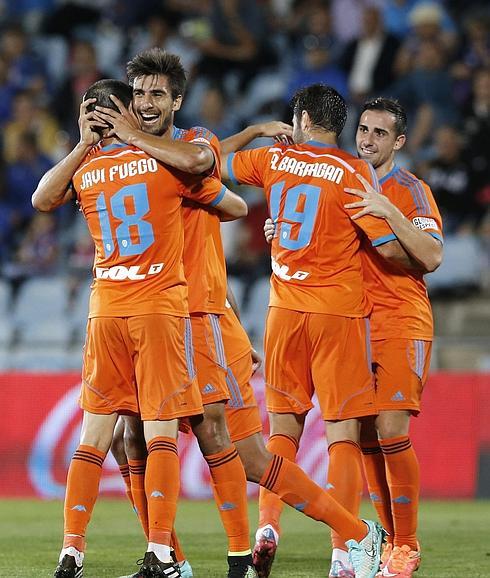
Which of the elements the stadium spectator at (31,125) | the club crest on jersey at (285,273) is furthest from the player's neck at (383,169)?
the stadium spectator at (31,125)

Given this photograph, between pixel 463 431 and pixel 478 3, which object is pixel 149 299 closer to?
pixel 463 431

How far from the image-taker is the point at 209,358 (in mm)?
5762

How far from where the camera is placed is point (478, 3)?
47.8 ft

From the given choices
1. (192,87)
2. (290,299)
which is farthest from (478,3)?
(290,299)

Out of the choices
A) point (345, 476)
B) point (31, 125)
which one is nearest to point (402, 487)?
point (345, 476)

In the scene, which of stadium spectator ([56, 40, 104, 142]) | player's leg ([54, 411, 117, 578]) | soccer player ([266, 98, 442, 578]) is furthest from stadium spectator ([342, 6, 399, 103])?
player's leg ([54, 411, 117, 578])

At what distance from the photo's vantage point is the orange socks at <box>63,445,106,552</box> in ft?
17.7

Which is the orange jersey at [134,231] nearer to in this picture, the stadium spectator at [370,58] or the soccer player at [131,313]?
the soccer player at [131,313]

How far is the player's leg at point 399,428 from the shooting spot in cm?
620

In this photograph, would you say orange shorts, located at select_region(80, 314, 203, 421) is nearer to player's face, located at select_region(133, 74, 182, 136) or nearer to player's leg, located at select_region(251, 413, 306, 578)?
player's leg, located at select_region(251, 413, 306, 578)

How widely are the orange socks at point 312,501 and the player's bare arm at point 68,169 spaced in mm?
1632

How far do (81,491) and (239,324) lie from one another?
1.20 m

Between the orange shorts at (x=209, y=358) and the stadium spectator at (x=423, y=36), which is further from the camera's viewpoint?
the stadium spectator at (x=423, y=36)

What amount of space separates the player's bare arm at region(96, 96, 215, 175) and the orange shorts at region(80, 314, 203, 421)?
2.31 feet
